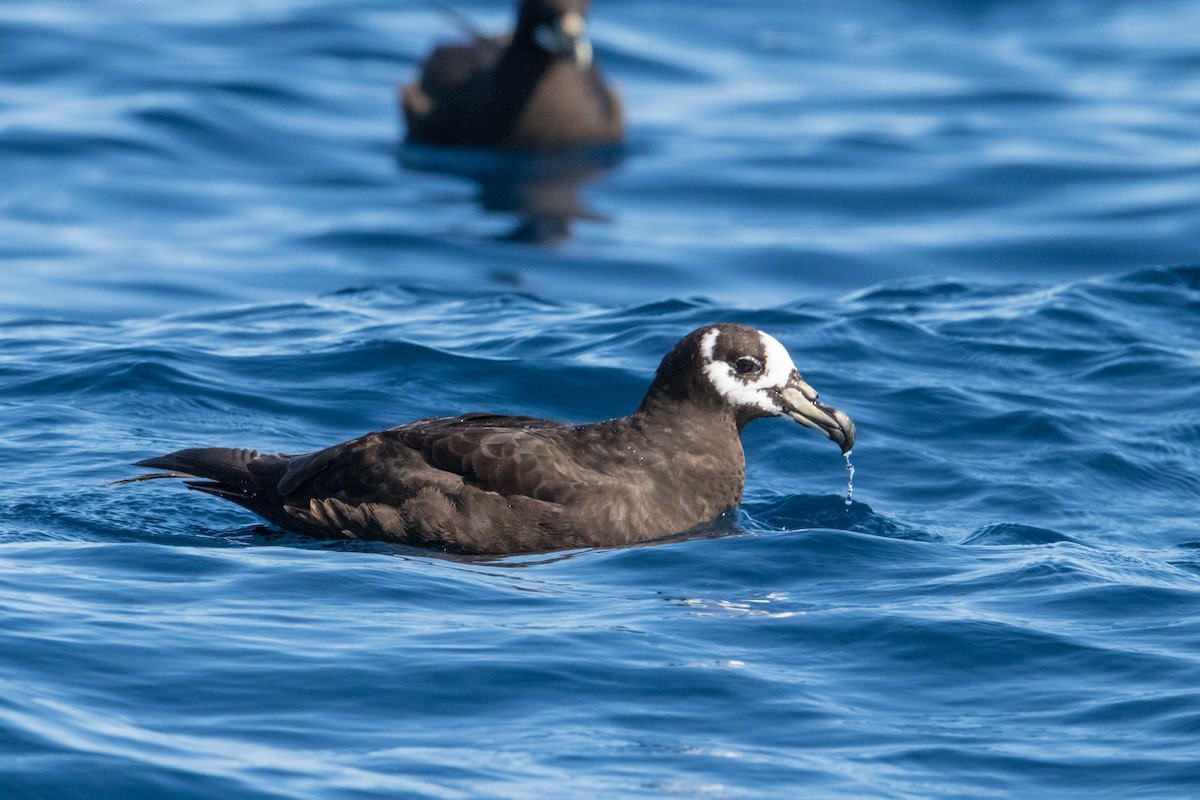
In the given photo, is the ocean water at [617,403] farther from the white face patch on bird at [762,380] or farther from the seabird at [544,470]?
the white face patch on bird at [762,380]

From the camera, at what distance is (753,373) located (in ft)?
29.2

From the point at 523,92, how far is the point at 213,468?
1046cm

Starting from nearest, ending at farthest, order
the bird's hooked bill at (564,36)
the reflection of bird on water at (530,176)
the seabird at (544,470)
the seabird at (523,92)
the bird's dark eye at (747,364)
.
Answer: the seabird at (544,470) < the bird's dark eye at (747,364) < the reflection of bird on water at (530,176) < the bird's hooked bill at (564,36) < the seabird at (523,92)

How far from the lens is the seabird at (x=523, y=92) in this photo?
60.5 ft

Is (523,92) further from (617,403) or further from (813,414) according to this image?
(813,414)

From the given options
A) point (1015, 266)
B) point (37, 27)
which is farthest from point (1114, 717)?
point (37, 27)

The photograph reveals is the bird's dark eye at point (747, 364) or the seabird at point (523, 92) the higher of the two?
the seabird at point (523, 92)

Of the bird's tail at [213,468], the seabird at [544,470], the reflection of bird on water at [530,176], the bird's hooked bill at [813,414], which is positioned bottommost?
the bird's tail at [213,468]

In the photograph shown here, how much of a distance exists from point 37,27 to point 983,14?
44.9 feet

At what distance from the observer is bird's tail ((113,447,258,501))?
8.91 meters

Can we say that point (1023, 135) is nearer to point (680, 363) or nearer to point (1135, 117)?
point (1135, 117)

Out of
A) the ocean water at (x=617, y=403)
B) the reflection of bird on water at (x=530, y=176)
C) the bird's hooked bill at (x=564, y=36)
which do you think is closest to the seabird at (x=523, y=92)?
the bird's hooked bill at (x=564, y=36)

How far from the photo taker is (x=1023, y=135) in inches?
831

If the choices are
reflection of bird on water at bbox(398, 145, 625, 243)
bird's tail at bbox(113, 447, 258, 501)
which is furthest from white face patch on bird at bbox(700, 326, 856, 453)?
reflection of bird on water at bbox(398, 145, 625, 243)
